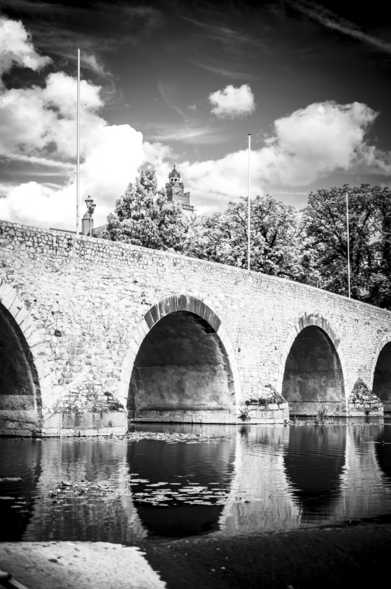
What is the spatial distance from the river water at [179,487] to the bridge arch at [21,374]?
463 mm

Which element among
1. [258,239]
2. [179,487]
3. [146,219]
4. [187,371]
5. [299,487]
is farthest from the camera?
[258,239]

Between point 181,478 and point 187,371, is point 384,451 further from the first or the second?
point 187,371

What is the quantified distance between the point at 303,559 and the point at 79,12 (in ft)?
64.8

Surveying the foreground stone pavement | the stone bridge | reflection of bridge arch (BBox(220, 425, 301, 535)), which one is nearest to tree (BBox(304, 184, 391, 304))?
the stone bridge

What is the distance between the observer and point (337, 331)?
97.0 ft

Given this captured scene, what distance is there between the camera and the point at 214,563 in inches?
239

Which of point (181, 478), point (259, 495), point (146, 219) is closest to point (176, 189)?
point (146, 219)

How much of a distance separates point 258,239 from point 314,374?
33.7ft

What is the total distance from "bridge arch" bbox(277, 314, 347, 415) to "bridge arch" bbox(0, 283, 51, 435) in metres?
15.4

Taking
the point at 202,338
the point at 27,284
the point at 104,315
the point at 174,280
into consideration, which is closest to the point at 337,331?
the point at 202,338

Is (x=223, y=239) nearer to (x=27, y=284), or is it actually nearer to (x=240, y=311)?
(x=240, y=311)

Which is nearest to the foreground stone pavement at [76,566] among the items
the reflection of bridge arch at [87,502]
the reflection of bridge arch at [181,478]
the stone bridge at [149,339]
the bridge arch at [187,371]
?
the reflection of bridge arch at [87,502]

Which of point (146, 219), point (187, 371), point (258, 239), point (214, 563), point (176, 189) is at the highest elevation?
point (176, 189)

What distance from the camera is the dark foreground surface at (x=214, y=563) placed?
218 inches
